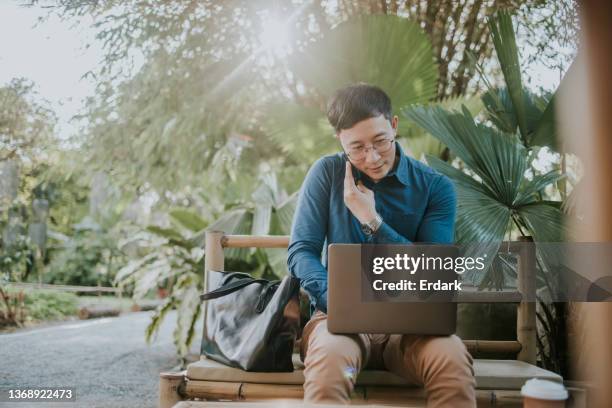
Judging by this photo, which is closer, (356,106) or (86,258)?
(356,106)

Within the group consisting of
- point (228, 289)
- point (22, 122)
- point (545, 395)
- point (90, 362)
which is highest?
point (22, 122)

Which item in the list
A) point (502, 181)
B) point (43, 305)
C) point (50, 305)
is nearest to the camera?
point (502, 181)

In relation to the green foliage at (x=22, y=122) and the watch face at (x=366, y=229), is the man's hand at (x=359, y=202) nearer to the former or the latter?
the watch face at (x=366, y=229)

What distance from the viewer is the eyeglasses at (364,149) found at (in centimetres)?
175

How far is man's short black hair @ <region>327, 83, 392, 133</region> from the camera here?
1738 mm

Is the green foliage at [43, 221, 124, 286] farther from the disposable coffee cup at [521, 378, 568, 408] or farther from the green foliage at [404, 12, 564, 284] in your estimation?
the disposable coffee cup at [521, 378, 568, 408]

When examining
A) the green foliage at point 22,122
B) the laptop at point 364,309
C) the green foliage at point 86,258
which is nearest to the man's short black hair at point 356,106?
the laptop at point 364,309

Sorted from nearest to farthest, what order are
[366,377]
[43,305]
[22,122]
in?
[366,377] < [22,122] < [43,305]

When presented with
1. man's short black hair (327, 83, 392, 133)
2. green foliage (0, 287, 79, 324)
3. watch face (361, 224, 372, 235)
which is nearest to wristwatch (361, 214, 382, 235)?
watch face (361, 224, 372, 235)

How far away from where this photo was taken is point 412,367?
1.50 metres

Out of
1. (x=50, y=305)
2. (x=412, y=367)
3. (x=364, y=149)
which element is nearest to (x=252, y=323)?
(x=412, y=367)

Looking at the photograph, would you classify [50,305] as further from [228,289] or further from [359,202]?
[359,202]

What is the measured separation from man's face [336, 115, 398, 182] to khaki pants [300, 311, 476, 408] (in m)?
0.55

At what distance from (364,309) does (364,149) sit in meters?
0.56
